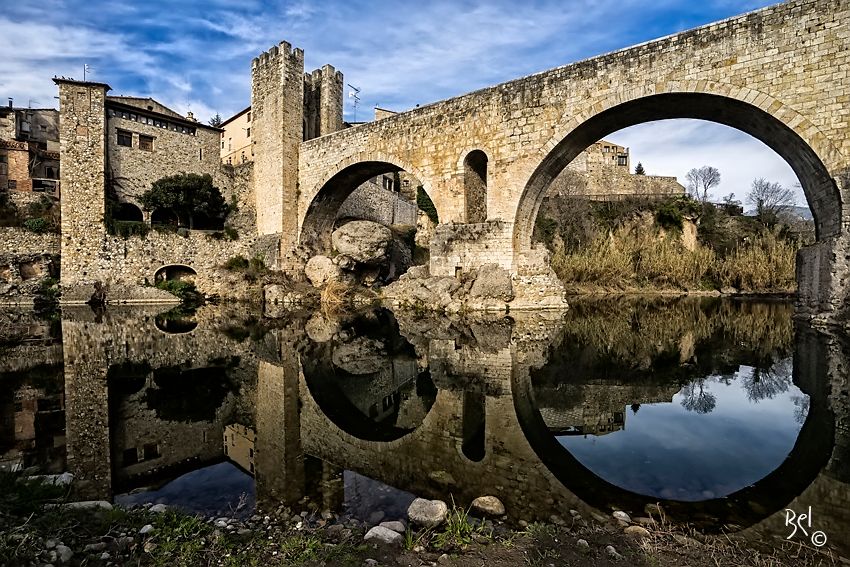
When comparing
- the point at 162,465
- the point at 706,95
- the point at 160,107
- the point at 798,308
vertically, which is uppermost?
the point at 160,107

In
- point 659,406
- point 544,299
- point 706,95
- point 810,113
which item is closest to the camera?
point 659,406

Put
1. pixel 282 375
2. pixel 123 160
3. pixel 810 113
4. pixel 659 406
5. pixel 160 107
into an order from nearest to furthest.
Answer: pixel 659 406 < pixel 282 375 < pixel 810 113 < pixel 123 160 < pixel 160 107

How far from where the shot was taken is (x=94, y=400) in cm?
571

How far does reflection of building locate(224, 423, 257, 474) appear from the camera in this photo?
4.04 m

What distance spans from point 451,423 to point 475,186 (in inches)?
494

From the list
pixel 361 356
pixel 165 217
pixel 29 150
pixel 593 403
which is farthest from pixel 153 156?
pixel 593 403

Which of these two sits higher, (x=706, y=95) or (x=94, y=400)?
(x=706, y=95)

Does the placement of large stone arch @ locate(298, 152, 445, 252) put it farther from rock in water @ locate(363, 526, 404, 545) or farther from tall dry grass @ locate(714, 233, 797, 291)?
rock in water @ locate(363, 526, 404, 545)

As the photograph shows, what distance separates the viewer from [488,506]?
305 centimetres

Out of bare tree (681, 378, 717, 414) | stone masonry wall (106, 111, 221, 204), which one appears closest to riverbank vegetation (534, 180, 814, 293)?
bare tree (681, 378, 717, 414)

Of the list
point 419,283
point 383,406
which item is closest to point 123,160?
point 419,283

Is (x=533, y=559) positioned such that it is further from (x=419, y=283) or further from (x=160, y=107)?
(x=160, y=107)

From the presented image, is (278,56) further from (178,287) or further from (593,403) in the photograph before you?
(593,403)

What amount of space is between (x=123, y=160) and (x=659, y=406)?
25069 millimetres
